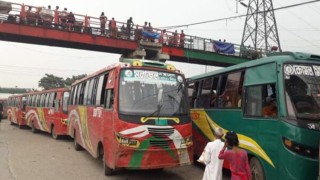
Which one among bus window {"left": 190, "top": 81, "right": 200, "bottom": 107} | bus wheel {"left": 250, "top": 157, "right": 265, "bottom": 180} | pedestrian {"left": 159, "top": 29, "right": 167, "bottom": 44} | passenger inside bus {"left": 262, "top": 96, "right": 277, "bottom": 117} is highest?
pedestrian {"left": 159, "top": 29, "right": 167, "bottom": 44}

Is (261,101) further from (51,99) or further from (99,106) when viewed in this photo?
(51,99)

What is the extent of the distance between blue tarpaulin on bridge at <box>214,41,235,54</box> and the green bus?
2593 cm

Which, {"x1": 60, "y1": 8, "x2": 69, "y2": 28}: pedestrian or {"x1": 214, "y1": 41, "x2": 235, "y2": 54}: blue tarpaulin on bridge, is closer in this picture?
{"x1": 60, "y1": 8, "x2": 69, "y2": 28}: pedestrian

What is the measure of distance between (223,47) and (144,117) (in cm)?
2777

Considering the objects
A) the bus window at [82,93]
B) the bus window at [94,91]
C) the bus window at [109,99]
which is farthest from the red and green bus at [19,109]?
the bus window at [109,99]

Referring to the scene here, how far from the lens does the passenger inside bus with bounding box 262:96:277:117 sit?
7.29 m

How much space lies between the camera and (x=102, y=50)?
1196 inches

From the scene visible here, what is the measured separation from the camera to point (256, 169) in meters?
7.75

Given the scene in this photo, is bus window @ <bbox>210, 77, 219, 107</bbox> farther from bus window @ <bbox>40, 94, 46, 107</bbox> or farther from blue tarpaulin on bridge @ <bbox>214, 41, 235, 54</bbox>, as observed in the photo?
blue tarpaulin on bridge @ <bbox>214, 41, 235, 54</bbox>

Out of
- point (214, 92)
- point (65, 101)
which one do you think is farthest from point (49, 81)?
point (214, 92)

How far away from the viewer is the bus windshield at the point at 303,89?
6.93 metres

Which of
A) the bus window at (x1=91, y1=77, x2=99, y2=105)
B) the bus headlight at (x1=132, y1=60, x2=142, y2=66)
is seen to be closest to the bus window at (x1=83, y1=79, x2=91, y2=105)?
the bus window at (x1=91, y1=77, x2=99, y2=105)

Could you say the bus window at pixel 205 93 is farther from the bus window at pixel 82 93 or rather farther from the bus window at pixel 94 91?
the bus window at pixel 82 93

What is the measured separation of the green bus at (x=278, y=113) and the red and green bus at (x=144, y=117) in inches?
49.1
